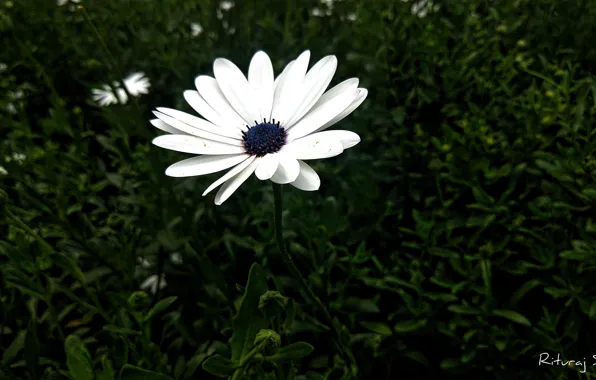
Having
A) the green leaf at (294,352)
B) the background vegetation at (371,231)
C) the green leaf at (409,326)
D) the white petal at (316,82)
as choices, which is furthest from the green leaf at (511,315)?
the white petal at (316,82)

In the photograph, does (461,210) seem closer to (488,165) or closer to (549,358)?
(488,165)

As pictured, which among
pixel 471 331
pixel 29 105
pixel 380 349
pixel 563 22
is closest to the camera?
pixel 471 331

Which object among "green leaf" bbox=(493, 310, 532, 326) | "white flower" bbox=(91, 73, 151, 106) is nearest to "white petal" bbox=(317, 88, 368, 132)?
"green leaf" bbox=(493, 310, 532, 326)

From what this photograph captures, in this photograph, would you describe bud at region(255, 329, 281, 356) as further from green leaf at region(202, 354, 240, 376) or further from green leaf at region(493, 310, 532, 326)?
green leaf at region(493, 310, 532, 326)

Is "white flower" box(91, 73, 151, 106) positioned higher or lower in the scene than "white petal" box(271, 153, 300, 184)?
higher

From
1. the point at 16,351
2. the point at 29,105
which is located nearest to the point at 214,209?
the point at 16,351

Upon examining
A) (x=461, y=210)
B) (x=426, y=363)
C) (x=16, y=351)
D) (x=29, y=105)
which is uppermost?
(x=29, y=105)
